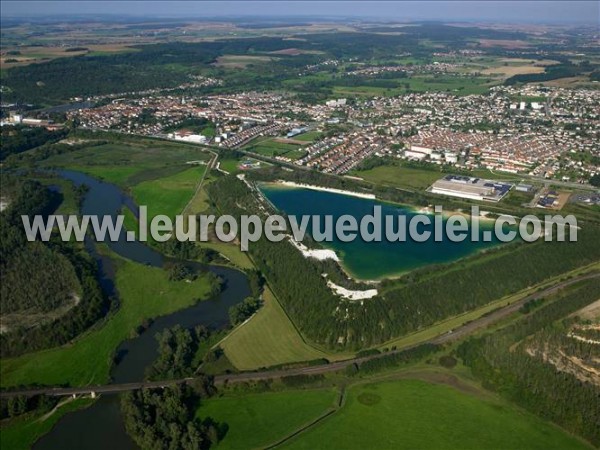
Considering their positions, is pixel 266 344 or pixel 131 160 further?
pixel 131 160

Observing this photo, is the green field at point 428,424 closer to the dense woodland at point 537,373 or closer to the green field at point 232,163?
the dense woodland at point 537,373

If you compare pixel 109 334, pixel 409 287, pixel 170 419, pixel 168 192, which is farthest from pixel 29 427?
pixel 168 192

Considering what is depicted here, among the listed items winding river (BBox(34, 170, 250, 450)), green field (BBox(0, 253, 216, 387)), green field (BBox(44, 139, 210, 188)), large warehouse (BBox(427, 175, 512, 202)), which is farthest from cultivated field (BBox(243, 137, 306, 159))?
green field (BBox(0, 253, 216, 387))

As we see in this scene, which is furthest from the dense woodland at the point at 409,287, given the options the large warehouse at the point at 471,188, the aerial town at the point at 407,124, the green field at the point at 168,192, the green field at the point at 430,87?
the green field at the point at 430,87

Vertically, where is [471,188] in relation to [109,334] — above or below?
above

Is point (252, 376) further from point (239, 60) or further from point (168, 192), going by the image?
point (239, 60)

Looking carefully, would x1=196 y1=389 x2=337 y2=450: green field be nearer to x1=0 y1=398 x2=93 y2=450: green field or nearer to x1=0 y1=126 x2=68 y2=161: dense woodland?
x1=0 y1=398 x2=93 y2=450: green field
